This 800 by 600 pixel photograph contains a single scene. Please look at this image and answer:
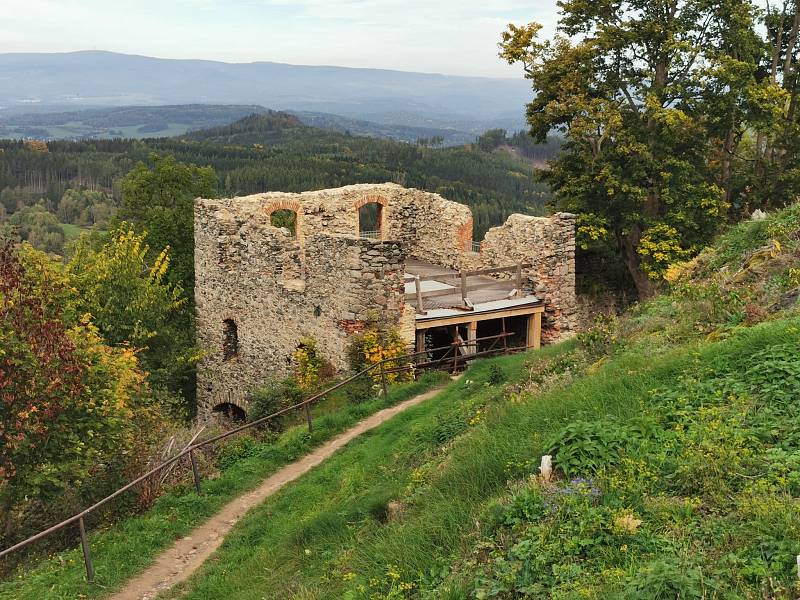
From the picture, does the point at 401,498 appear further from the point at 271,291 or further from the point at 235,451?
the point at 271,291

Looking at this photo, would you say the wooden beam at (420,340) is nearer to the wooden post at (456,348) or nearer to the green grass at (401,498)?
the wooden post at (456,348)

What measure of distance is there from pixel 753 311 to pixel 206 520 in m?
7.77

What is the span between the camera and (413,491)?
775cm

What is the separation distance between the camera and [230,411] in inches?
784

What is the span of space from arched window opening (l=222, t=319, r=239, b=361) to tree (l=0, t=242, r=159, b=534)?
7128 mm

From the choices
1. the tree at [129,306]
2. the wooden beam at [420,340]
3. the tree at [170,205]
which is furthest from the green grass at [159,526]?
the tree at [170,205]

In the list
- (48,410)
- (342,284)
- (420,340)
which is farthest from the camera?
(420,340)

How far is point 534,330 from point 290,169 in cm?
6481

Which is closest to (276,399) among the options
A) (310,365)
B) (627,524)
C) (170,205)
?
(310,365)

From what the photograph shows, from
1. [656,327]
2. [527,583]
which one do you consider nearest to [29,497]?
[527,583]

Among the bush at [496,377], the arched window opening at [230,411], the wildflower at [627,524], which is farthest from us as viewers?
the arched window opening at [230,411]

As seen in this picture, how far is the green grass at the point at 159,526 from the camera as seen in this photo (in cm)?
827

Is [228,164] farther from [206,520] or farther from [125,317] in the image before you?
[206,520]

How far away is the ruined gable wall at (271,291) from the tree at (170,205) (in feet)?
22.7
